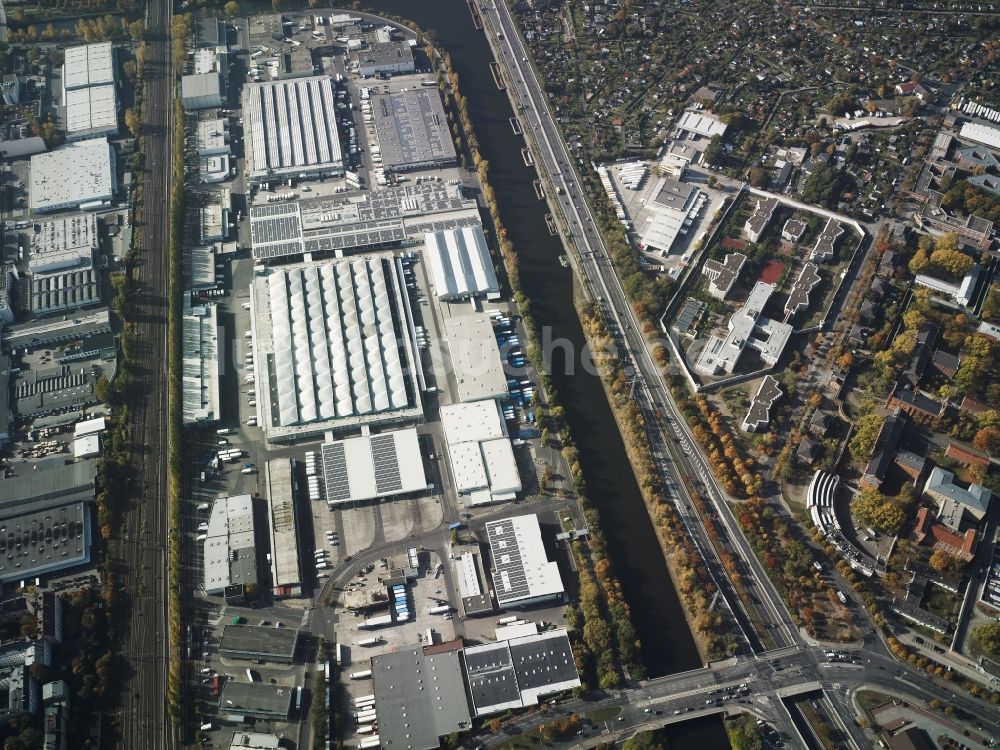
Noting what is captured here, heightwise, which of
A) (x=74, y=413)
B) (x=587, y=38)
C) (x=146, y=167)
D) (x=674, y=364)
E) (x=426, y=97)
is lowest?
(x=74, y=413)

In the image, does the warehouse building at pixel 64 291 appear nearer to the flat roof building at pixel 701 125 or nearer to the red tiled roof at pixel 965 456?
the flat roof building at pixel 701 125

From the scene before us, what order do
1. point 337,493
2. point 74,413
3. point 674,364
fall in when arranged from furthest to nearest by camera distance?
1. point 674,364
2. point 74,413
3. point 337,493

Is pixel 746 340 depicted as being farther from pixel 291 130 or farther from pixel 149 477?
pixel 291 130

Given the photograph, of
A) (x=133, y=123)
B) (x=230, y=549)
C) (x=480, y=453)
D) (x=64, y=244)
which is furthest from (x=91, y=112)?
(x=480, y=453)

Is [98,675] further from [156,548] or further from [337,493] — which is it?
[337,493]

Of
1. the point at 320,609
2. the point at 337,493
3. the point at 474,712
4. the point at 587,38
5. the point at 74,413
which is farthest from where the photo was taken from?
the point at 587,38

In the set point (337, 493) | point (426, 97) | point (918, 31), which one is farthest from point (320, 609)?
point (918, 31)

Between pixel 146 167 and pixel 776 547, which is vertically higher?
pixel 146 167
